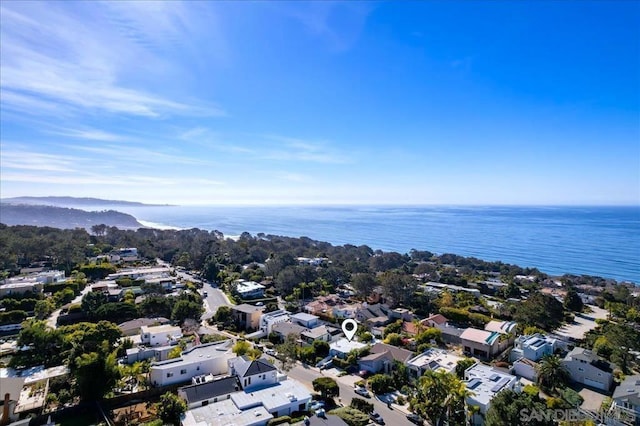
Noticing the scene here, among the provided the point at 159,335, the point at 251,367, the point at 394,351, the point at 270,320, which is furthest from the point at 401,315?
the point at 159,335

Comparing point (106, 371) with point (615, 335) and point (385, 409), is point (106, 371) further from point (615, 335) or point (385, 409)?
point (615, 335)

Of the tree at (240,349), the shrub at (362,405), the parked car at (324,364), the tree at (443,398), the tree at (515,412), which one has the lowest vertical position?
the parked car at (324,364)

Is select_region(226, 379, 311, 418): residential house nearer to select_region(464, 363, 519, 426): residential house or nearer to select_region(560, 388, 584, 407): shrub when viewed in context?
select_region(464, 363, 519, 426): residential house

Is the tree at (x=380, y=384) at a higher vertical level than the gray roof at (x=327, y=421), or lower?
lower

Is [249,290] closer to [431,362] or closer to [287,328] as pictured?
[287,328]

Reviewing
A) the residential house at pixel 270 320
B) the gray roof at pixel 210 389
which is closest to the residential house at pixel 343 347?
the residential house at pixel 270 320

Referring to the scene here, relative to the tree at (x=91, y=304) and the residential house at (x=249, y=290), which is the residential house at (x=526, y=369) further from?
the tree at (x=91, y=304)

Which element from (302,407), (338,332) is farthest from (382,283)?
(302,407)
